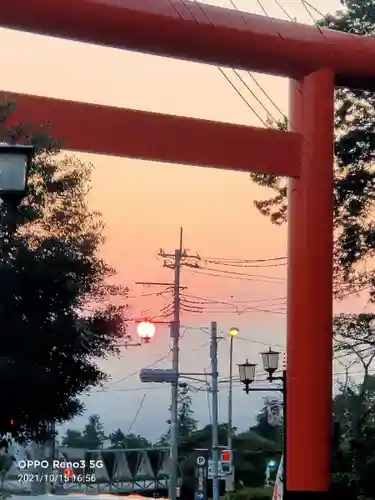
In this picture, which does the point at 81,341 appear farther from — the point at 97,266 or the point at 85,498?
the point at 85,498

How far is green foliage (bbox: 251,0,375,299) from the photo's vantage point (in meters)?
10.7

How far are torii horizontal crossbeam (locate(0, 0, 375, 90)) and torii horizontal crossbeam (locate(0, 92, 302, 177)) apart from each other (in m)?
0.59

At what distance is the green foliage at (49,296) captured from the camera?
5.48m

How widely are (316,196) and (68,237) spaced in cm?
305

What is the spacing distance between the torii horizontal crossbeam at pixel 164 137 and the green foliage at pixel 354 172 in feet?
7.64

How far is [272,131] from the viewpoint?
8.30m

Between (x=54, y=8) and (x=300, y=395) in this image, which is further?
(x=300, y=395)

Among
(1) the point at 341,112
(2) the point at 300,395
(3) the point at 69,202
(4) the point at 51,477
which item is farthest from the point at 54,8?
(4) the point at 51,477

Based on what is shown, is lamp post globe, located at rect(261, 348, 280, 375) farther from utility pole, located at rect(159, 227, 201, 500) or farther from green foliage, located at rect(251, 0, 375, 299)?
utility pole, located at rect(159, 227, 201, 500)

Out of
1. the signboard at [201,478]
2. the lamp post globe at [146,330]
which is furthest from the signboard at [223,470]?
the lamp post globe at [146,330]

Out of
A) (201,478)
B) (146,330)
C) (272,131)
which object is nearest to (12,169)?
(272,131)

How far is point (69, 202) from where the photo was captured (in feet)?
20.7

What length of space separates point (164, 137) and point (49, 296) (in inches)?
103

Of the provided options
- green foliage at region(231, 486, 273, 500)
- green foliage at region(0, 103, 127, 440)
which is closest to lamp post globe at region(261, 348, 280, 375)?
green foliage at region(0, 103, 127, 440)
